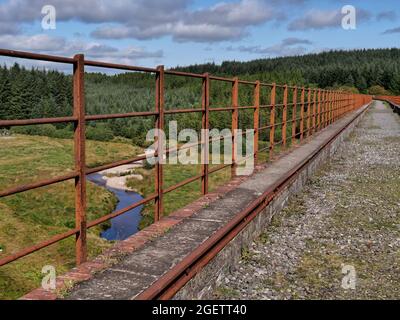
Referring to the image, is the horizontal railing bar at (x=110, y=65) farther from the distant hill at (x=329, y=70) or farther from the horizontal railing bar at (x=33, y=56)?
the distant hill at (x=329, y=70)

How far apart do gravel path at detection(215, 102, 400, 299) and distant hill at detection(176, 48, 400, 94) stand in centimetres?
11302

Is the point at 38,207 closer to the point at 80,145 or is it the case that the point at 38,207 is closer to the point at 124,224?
the point at 124,224

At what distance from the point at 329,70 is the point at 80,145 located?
16180cm

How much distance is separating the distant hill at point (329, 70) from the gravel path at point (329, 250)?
11302 centimetres

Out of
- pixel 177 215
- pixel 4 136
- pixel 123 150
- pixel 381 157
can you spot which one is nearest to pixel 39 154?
pixel 123 150

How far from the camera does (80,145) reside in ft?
11.7

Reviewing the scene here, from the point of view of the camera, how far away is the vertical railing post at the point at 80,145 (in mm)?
3480

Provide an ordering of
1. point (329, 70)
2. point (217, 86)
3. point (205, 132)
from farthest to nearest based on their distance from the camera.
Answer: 1. point (329, 70)
2. point (217, 86)
3. point (205, 132)

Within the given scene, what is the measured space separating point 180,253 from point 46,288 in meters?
1.25

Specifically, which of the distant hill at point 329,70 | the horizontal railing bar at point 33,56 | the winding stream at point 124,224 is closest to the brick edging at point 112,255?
the horizontal railing bar at point 33,56

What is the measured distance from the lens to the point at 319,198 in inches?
301

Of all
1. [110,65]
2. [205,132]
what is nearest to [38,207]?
[205,132]
